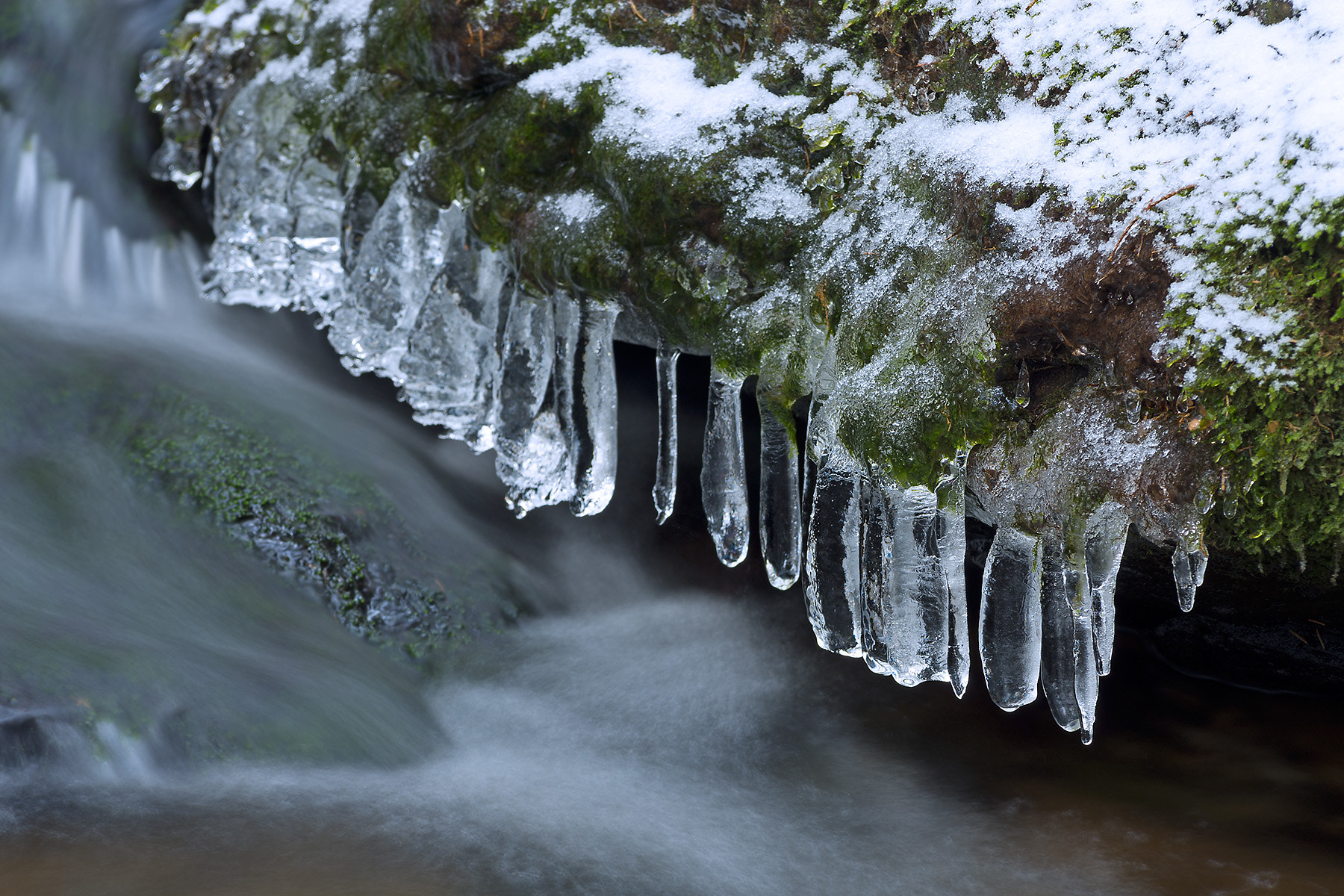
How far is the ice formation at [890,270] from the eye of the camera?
2154 millimetres

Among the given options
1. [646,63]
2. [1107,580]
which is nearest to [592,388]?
[646,63]

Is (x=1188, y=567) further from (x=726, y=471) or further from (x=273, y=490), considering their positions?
(x=273, y=490)

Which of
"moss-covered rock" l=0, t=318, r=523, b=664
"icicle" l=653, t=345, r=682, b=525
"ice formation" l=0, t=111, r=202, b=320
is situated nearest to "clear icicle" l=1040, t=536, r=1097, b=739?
"icicle" l=653, t=345, r=682, b=525

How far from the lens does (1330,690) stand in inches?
123

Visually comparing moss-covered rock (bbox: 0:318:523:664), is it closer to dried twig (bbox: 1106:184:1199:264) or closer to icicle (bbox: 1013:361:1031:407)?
icicle (bbox: 1013:361:1031:407)

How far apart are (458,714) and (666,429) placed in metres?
1.22

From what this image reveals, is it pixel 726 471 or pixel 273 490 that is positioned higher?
pixel 726 471

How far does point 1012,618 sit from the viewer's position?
97.4 inches

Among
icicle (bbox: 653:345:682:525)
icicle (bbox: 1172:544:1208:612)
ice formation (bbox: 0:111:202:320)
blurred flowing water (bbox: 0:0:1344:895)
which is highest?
ice formation (bbox: 0:111:202:320)

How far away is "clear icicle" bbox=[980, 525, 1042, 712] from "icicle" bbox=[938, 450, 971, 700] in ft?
0.19

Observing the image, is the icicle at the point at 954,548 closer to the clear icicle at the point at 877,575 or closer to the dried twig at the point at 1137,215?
the clear icicle at the point at 877,575

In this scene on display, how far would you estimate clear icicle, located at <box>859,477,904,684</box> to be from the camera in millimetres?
2557

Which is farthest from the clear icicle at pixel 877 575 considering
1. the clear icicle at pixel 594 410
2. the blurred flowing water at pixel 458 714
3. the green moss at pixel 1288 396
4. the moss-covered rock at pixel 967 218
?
the clear icicle at pixel 594 410

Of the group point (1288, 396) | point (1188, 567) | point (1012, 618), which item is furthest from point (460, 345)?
point (1288, 396)
